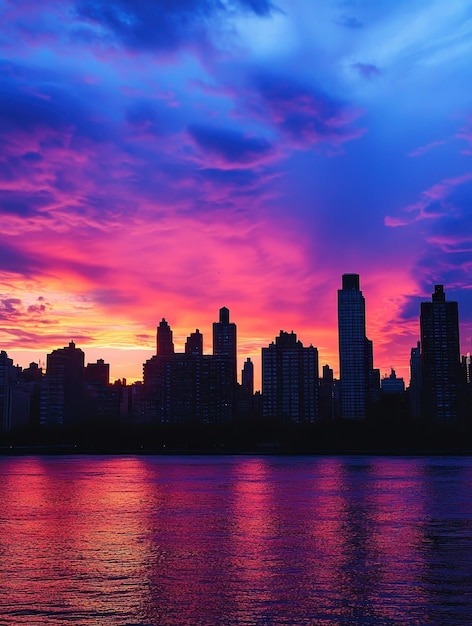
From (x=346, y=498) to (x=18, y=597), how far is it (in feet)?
191

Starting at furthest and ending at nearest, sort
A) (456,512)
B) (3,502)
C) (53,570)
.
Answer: (3,502) → (456,512) → (53,570)

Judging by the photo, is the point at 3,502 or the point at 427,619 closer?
the point at 427,619

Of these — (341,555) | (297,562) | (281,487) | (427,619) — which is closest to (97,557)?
(297,562)

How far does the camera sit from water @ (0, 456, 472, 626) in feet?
92.4

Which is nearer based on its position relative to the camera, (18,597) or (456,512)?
(18,597)

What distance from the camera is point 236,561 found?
40312 millimetres

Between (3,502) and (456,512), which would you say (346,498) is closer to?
(456,512)

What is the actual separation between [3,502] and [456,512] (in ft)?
150

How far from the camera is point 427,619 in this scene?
26562 mm

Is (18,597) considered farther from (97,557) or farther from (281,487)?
(281,487)

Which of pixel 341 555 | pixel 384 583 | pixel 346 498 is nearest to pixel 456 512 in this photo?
pixel 346 498

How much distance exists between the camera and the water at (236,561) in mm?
28156

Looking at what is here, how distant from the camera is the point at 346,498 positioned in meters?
84.6

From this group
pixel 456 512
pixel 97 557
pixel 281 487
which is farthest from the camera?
pixel 281 487
